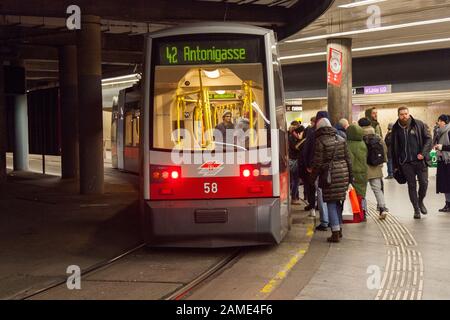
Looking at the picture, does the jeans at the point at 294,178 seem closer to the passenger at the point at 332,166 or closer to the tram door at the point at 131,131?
the passenger at the point at 332,166

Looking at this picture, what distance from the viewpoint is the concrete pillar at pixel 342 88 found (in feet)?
68.2

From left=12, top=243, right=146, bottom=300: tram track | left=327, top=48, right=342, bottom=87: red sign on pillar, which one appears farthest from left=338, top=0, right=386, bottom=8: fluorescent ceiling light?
left=12, top=243, right=146, bottom=300: tram track

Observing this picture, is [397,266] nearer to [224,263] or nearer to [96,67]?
[224,263]

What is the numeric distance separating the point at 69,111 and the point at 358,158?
1354 centimetres

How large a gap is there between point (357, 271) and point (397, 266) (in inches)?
21.6

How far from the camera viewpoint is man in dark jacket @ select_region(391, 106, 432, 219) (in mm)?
10945

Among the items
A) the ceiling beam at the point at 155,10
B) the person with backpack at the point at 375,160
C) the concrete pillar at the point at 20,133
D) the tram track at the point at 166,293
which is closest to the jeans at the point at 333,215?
the tram track at the point at 166,293

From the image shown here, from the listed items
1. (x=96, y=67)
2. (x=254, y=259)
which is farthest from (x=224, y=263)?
(x=96, y=67)

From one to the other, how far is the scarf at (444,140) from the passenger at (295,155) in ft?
8.46

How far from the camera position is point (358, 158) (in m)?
10.6

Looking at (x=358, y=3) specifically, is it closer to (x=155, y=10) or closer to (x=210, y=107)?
(x=155, y=10)

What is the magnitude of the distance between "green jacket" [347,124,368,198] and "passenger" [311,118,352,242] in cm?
178

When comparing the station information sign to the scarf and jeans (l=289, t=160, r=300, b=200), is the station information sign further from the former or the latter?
jeans (l=289, t=160, r=300, b=200)

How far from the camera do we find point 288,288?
641cm
